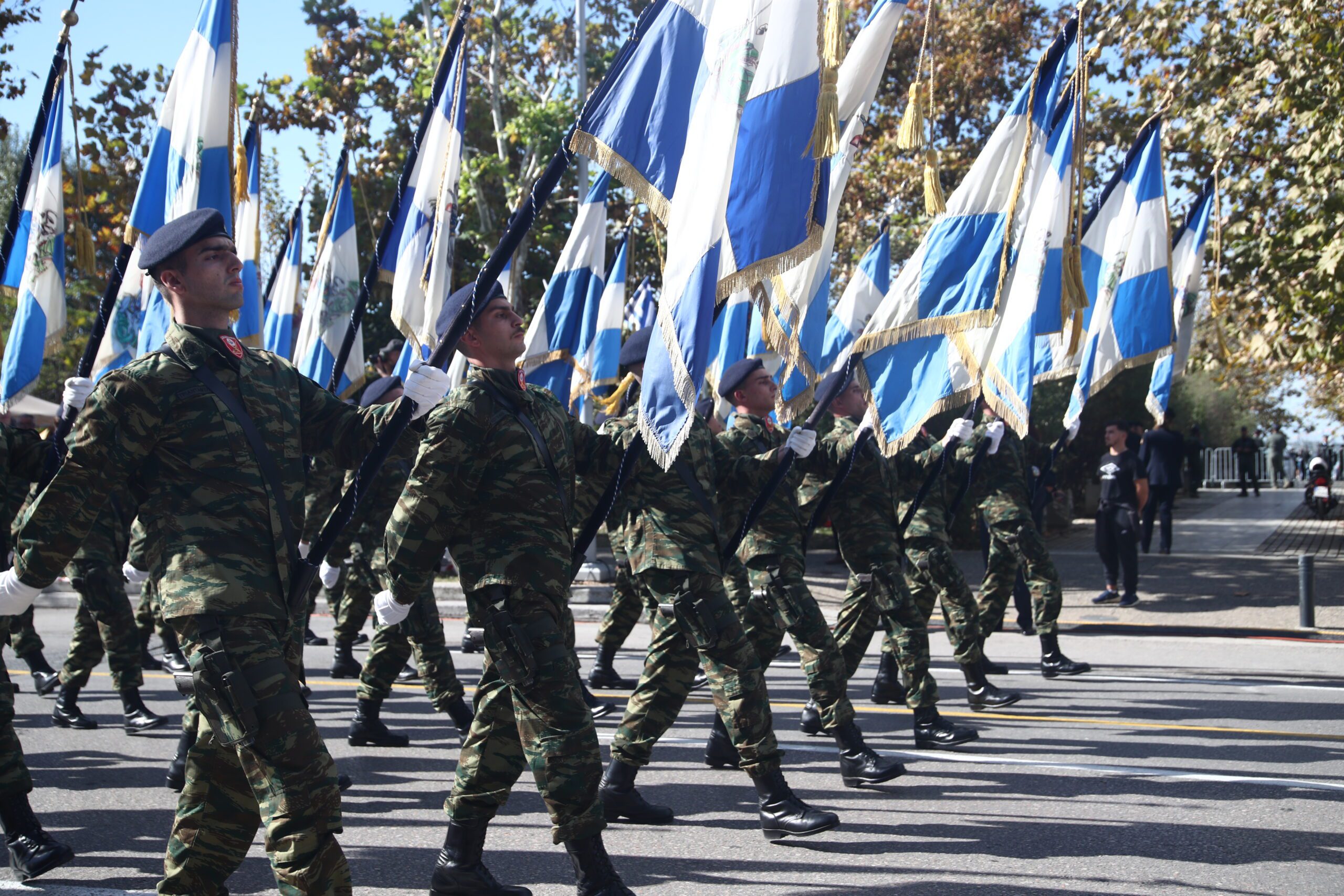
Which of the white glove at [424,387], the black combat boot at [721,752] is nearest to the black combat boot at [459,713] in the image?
the black combat boot at [721,752]

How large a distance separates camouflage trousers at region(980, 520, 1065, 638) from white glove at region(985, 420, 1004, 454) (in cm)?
67

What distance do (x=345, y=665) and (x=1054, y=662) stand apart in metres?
5.12

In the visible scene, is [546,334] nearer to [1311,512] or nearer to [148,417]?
[148,417]

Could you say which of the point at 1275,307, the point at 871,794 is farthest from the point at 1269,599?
the point at 871,794

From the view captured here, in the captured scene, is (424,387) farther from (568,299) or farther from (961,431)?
(568,299)

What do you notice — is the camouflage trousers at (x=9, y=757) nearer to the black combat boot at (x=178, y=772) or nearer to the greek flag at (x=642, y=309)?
the black combat boot at (x=178, y=772)

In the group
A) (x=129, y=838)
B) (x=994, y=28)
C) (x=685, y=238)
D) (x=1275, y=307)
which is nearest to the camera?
(x=685, y=238)

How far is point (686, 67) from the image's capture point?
185 inches

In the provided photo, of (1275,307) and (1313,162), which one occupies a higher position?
(1313,162)

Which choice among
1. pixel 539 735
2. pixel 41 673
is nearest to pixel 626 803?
pixel 539 735

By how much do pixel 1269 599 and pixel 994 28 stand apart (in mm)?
9240

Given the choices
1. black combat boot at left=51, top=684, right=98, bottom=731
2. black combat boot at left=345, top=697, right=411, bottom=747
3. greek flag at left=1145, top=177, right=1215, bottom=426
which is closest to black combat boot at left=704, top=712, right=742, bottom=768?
black combat boot at left=345, top=697, right=411, bottom=747

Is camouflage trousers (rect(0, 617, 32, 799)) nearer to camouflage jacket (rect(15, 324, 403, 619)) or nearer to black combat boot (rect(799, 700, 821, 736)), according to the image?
camouflage jacket (rect(15, 324, 403, 619))

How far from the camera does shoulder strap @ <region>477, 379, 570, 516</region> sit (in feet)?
13.4
